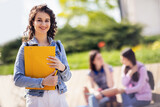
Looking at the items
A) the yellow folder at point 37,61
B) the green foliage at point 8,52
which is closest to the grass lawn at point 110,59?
the green foliage at point 8,52

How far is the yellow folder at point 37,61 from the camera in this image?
1177 millimetres

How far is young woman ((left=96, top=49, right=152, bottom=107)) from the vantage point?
8.21 ft

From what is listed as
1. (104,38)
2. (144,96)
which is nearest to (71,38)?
(104,38)

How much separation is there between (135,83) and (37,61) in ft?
5.45

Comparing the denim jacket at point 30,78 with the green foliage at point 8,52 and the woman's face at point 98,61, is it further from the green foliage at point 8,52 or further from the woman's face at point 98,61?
the green foliage at point 8,52

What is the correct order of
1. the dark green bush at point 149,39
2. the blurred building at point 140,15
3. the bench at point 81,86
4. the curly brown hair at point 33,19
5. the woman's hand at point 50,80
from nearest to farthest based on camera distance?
the woman's hand at point 50,80 < the curly brown hair at point 33,19 < the bench at point 81,86 < the blurred building at point 140,15 < the dark green bush at point 149,39

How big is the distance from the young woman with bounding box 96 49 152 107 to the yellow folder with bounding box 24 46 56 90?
1.44m

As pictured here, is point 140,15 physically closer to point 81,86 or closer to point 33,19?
point 81,86

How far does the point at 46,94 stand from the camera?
121cm

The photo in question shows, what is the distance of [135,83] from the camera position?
2590 mm

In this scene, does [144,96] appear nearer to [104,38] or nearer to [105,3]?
[104,38]

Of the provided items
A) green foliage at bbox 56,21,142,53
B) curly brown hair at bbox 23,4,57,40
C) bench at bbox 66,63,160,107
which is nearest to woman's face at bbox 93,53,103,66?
bench at bbox 66,63,160,107

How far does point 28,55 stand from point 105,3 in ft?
25.7

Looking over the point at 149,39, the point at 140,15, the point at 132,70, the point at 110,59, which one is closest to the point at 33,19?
the point at 132,70
